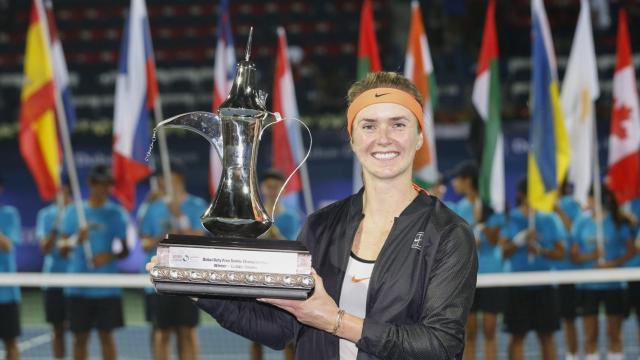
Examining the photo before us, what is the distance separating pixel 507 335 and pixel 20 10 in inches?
705

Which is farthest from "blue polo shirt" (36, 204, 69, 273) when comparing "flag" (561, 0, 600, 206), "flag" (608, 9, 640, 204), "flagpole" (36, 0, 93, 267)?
"flag" (608, 9, 640, 204)

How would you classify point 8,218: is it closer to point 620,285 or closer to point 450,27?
point 620,285

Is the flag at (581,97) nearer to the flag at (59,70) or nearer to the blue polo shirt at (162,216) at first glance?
the blue polo shirt at (162,216)

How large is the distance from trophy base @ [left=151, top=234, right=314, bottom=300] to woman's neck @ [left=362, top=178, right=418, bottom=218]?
27 centimetres

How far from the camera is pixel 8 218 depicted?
8133 mm

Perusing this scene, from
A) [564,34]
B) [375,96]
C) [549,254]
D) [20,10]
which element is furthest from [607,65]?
[375,96]

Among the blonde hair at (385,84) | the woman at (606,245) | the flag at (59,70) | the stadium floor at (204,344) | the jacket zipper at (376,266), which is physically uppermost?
the flag at (59,70)

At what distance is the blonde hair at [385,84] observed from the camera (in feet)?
7.25

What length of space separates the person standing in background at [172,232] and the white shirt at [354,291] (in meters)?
3.34

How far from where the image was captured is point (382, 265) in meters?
2.13

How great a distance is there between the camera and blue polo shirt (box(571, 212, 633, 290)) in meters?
8.88

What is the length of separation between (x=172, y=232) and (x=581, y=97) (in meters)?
5.74

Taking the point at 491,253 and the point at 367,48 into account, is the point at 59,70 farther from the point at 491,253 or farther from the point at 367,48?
the point at 491,253

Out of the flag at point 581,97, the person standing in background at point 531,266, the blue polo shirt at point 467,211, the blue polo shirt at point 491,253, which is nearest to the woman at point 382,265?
the person standing in background at point 531,266
